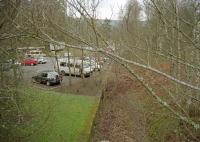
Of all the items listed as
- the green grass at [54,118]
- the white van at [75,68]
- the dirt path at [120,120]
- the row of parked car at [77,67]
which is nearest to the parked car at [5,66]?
the green grass at [54,118]

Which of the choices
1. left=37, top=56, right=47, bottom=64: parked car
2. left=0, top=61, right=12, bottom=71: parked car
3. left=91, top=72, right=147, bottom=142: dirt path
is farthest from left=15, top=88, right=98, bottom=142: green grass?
left=37, top=56, right=47, bottom=64: parked car

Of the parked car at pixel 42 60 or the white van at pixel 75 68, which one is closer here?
the white van at pixel 75 68

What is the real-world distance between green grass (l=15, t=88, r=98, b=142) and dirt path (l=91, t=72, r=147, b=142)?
2.22 feet

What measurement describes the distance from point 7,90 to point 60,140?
202 inches

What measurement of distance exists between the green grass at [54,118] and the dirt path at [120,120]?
675 mm

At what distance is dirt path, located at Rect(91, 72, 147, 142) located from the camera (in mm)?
16656

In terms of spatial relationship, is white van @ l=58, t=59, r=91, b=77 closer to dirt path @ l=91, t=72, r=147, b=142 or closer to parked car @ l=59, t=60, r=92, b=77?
parked car @ l=59, t=60, r=92, b=77

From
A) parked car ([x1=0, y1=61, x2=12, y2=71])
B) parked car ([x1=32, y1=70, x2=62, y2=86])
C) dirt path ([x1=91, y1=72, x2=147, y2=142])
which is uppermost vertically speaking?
parked car ([x1=0, y1=61, x2=12, y2=71])

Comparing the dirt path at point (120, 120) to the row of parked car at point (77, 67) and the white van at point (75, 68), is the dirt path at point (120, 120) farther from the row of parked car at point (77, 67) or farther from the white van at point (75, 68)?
the white van at point (75, 68)

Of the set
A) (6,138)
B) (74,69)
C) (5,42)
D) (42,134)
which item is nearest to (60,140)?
(42,134)

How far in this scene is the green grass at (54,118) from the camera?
12.0 m

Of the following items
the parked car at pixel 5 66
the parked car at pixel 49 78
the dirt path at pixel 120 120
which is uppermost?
the parked car at pixel 5 66

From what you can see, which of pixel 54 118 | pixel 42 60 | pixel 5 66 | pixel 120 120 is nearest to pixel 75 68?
pixel 42 60

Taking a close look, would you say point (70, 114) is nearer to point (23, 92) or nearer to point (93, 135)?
point (93, 135)
